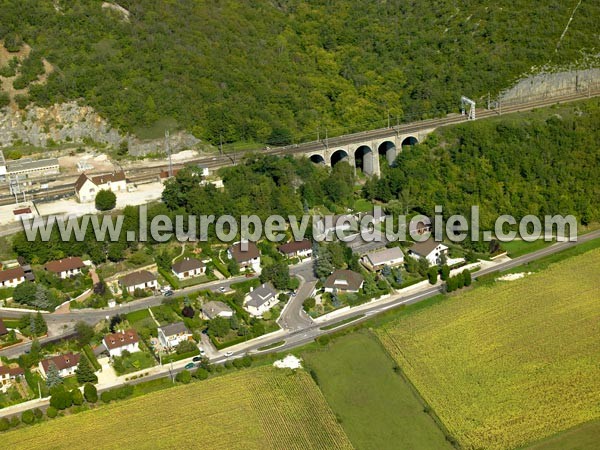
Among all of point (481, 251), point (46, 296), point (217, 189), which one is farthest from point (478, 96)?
point (46, 296)

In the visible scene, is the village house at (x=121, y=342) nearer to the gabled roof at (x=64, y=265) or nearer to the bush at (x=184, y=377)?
the bush at (x=184, y=377)

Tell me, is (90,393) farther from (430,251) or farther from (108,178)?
(430,251)

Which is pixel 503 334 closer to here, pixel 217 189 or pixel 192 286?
pixel 192 286

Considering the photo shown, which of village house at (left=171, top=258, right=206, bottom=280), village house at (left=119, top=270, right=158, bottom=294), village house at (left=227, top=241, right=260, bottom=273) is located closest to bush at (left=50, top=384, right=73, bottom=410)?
village house at (left=119, top=270, right=158, bottom=294)

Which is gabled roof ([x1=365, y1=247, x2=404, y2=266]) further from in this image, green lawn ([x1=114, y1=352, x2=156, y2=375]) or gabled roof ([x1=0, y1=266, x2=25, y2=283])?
gabled roof ([x1=0, y1=266, x2=25, y2=283])

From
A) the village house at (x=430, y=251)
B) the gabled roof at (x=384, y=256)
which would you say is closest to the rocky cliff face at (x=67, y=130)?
the gabled roof at (x=384, y=256)

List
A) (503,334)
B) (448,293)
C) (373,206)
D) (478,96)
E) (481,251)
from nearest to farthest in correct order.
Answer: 1. (503,334)
2. (448,293)
3. (481,251)
4. (373,206)
5. (478,96)
